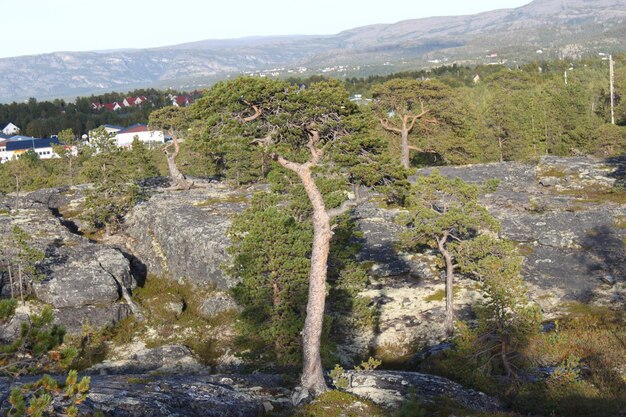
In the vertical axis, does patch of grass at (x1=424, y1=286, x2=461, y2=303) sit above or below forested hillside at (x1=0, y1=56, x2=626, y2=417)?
below

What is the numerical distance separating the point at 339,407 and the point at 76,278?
2748 cm

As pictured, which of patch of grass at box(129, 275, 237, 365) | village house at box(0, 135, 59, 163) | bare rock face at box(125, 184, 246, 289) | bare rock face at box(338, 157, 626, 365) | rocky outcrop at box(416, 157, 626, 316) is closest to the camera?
bare rock face at box(338, 157, 626, 365)

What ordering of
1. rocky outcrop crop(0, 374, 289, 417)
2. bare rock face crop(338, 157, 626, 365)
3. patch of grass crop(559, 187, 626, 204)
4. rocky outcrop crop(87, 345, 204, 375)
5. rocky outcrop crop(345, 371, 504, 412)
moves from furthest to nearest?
patch of grass crop(559, 187, 626, 204) → bare rock face crop(338, 157, 626, 365) → rocky outcrop crop(87, 345, 204, 375) → rocky outcrop crop(345, 371, 504, 412) → rocky outcrop crop(0, 374, 289, 417)

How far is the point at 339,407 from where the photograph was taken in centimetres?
1873

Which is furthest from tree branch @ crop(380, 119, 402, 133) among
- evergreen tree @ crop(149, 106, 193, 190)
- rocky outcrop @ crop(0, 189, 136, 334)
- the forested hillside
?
rocky outcrop @ crop(0, 189, 136, 334)

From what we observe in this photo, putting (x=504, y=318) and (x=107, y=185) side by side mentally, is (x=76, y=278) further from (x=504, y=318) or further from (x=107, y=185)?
(x=504, y=318)

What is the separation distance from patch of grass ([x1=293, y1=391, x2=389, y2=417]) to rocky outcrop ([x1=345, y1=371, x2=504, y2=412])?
93cm

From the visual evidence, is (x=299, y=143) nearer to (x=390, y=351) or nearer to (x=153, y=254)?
(x=390, y=351)

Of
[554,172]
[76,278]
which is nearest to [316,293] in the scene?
[76,278]

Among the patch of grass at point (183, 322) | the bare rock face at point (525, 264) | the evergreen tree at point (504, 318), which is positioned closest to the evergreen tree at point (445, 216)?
the bare rock face at point (525, 264)

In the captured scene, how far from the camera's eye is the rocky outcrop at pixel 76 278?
126ft

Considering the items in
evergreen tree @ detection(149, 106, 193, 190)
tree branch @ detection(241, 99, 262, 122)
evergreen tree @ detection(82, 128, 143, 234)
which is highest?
tree branch @ detection(241, 99, 262, 122)

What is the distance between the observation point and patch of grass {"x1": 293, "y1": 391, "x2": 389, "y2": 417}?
18.2 metres

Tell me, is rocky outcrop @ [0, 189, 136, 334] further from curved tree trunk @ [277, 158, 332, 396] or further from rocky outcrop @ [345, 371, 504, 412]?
rocky outcrop @ [345, 371, 504, 412]
